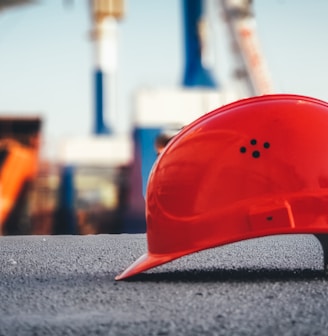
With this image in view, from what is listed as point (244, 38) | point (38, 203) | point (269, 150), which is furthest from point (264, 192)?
point (244, 38)

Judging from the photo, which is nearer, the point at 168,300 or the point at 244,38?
the point at 168,300

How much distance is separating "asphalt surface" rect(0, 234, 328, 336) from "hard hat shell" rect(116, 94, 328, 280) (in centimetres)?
12

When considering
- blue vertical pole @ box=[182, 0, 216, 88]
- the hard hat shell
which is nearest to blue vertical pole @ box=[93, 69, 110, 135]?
blue vertical pole @ box=[182, 0, 216, 88]

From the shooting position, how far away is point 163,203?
5.45 ft

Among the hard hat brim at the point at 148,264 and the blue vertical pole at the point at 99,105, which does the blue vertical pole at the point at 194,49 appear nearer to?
the blue vertical pole at the point at 99,105

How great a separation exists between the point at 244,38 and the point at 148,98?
4.24 feet

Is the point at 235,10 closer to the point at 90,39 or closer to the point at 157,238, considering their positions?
the point at 90,39

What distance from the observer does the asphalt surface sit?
3.44 feet

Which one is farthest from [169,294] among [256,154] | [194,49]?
[194,49]

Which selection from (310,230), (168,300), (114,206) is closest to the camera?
(168,300)

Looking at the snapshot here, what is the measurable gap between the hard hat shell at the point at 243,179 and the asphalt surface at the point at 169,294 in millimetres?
120

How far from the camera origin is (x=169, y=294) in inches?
54.3

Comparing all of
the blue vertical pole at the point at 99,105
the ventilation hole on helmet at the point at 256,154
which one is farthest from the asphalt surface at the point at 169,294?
the blue vertical pole at the point at 99,105

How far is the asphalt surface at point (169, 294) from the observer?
105 centimetres
